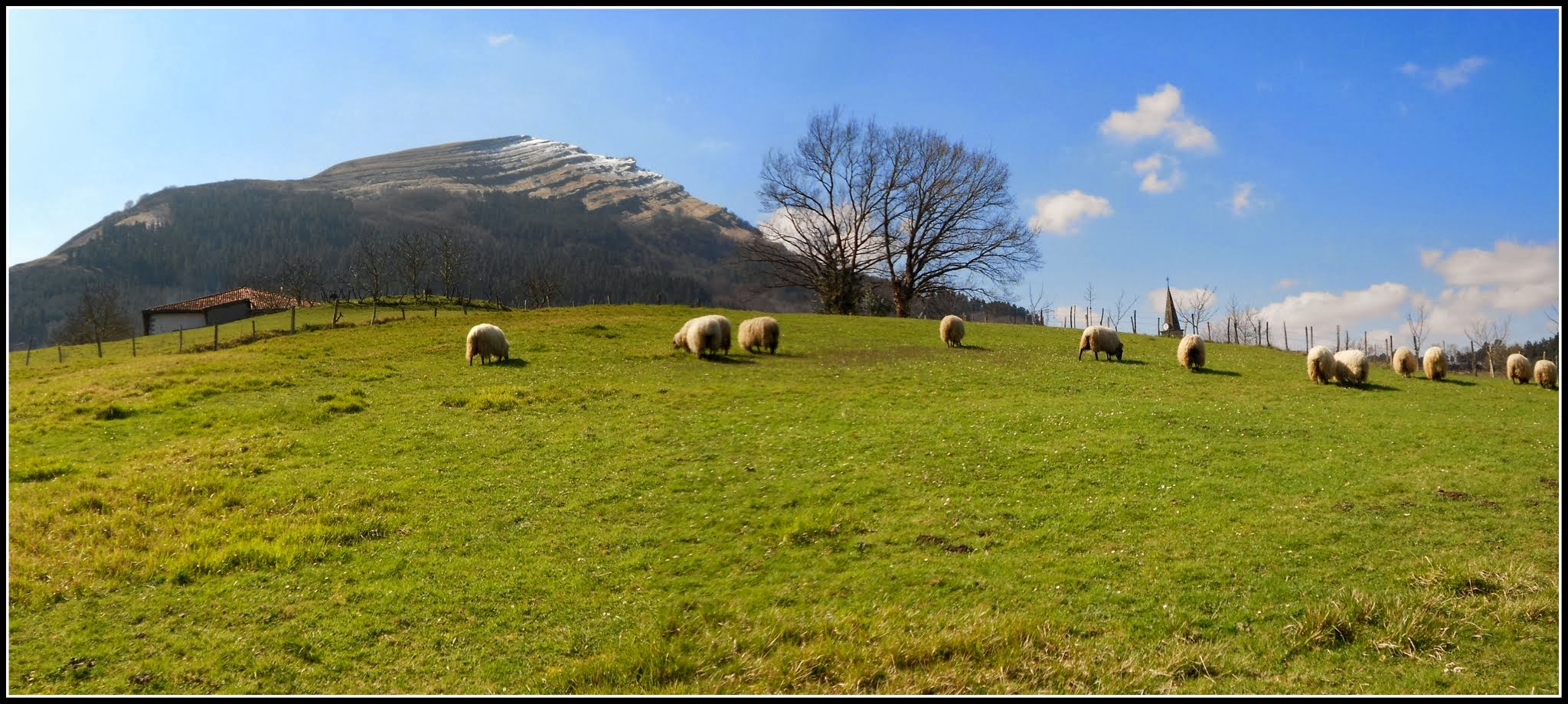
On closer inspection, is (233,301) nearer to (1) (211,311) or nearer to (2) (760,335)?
(1) (211,311)

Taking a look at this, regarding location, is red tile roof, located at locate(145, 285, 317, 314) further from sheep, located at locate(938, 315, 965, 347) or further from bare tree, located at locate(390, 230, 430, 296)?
sheep, located at locate(938, 315, 965, 347)

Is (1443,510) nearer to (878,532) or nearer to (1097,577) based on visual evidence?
(1097,577)

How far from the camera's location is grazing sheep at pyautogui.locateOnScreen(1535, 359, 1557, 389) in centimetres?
3847

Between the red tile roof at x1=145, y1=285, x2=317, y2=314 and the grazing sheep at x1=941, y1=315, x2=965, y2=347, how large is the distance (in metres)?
80.4

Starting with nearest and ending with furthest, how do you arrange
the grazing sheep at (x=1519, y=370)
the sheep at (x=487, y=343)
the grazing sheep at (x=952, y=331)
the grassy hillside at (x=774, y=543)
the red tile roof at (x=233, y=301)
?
1. the grassy hillside at (x=774, y=543)
2. the sheep at (x=487, y=343)
3. the grazing sheep at (x=1519, y=370)
4. the grazing sheep at (x=952, y=331)
5. the red tile roof at (x=233, y=301)

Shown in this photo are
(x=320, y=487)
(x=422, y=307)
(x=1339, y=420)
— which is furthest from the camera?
(x=422, y=307)

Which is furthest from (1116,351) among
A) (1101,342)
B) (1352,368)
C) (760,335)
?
(760,335)

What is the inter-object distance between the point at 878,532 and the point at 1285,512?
7.90m

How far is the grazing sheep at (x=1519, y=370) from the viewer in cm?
3875

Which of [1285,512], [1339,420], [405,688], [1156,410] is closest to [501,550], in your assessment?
[405,688]

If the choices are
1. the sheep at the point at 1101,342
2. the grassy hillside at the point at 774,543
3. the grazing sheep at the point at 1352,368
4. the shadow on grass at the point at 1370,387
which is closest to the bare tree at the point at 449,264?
the grassy hillside at the point at 774,543

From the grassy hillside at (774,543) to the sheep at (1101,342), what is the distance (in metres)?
11.6

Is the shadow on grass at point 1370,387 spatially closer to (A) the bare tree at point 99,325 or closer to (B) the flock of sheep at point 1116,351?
(B) the flock of sheep at point 1116,351

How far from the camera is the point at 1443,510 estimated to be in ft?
48.8
